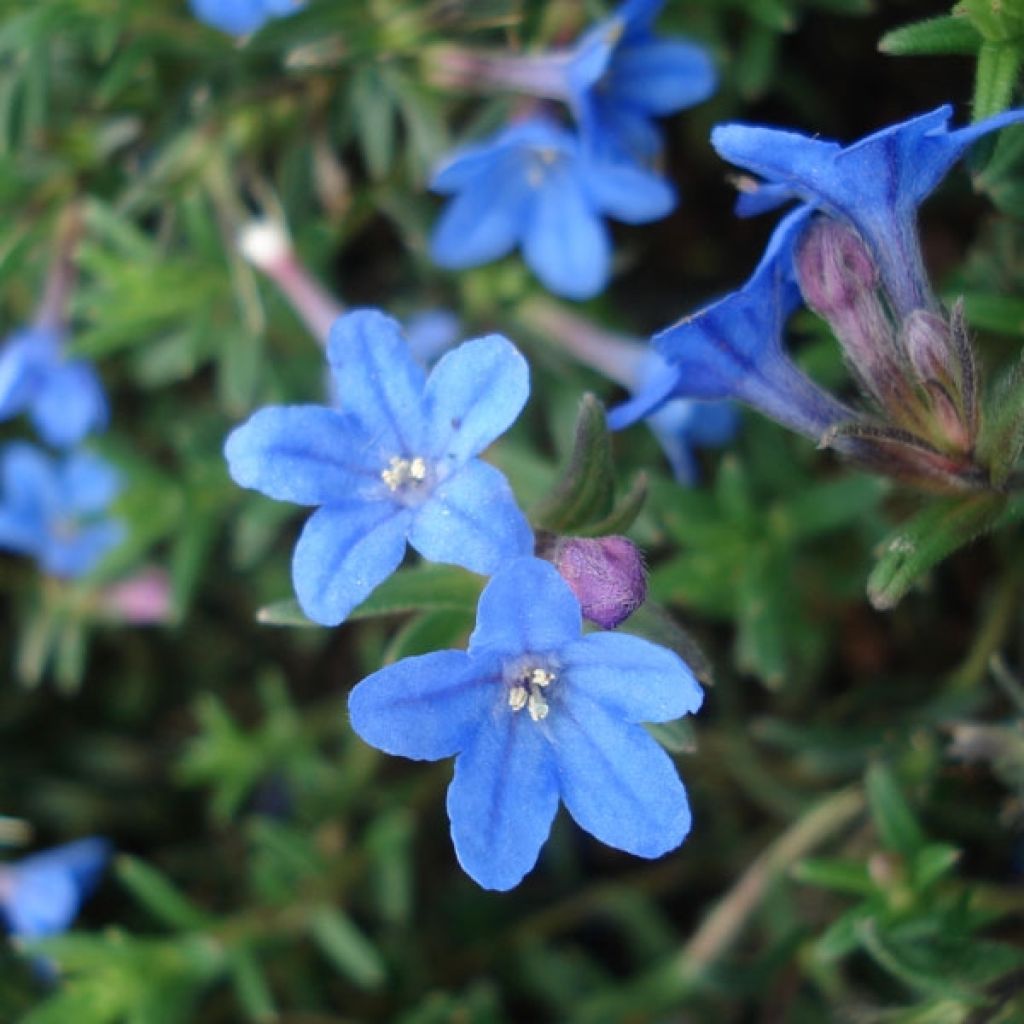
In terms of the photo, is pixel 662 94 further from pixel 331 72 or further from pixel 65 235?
pixel 65 235

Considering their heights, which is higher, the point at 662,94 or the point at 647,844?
the point at 662,94

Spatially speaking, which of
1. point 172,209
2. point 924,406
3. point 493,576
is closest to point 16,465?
point 172,209

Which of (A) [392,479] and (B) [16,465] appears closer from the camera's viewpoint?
(A) [392,479]

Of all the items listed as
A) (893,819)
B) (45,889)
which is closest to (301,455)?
(893,819)

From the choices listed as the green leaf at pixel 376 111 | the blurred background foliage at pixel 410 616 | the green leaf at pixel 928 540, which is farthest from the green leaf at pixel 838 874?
the green leaf at pixel 376 111

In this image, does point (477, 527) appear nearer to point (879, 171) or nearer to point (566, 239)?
point (879, 171)

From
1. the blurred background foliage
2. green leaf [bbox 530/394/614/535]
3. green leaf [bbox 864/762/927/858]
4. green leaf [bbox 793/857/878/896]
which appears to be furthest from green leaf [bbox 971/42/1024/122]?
A: green leaf [bbox 793/857/878/896]
